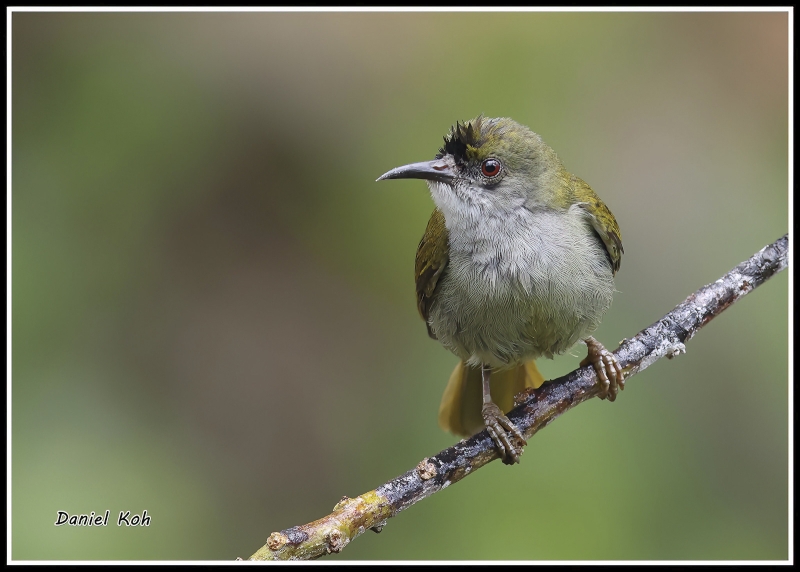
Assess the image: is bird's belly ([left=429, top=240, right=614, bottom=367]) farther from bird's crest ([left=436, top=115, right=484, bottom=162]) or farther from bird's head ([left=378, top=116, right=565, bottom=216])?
bird's crest ([left=436, top=115, right=484, bottom=162])

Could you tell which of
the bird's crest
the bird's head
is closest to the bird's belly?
the bird's head

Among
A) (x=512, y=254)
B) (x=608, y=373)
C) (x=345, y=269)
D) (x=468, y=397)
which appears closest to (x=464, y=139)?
(x=512, y=254)

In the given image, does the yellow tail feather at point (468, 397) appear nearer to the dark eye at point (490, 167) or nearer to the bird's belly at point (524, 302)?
the bird's belly at point (524, 302)

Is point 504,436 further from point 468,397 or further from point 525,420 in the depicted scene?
point 468,397

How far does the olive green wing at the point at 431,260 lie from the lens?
11.8 ft

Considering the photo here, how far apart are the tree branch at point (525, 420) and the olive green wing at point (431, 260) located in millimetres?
726

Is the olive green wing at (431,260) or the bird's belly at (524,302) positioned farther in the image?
the olive green wing at (431,260)

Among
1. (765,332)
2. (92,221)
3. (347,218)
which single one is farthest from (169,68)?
(765,332)

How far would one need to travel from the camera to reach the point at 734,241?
485 cm

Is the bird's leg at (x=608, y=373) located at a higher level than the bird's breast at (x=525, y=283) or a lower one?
lower

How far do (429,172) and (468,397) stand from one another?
52.1 inches

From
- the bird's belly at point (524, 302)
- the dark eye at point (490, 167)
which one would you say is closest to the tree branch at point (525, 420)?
the bird's belly at point (524, 302)

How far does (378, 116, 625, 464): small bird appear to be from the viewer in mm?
3357

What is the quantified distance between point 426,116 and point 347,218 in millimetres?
859
